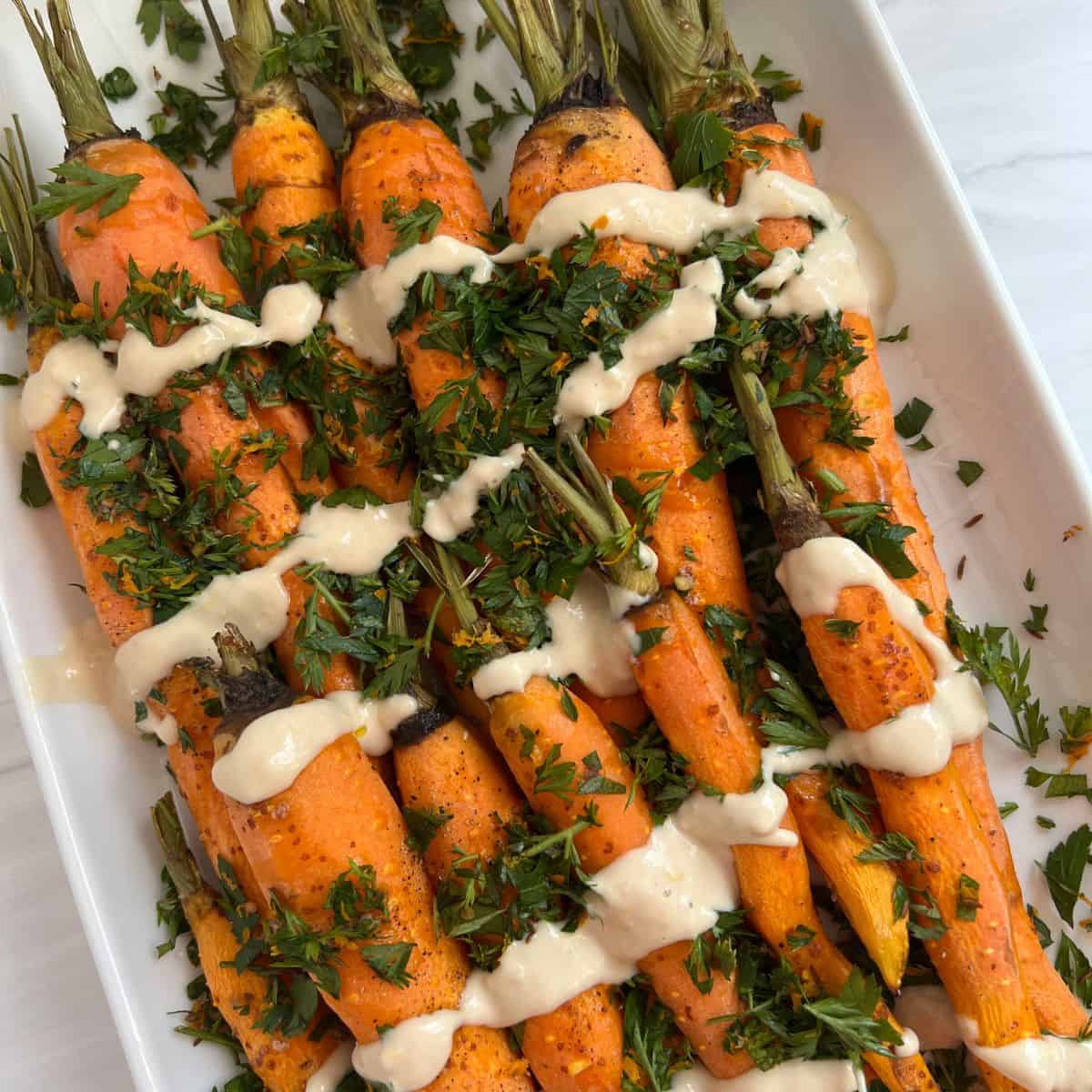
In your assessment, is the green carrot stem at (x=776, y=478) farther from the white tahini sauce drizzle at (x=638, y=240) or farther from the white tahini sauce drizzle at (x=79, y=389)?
the white tahini sauce drizzle at (x=79, y=389)

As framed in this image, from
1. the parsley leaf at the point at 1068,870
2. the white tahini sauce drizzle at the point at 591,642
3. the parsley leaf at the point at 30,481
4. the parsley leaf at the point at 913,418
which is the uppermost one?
the parsley leaf at the point at 30,481

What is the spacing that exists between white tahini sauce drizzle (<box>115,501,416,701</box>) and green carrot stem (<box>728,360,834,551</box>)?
0.53m

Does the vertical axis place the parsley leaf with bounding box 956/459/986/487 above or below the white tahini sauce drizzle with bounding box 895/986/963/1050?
above

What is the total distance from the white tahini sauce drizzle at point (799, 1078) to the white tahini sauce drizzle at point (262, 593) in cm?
91

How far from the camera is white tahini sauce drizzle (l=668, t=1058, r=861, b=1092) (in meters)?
1.35

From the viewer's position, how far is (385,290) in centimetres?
146

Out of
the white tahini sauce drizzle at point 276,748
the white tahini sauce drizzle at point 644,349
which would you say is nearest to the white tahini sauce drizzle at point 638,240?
the white tahini sauce drizzle at point 644,349

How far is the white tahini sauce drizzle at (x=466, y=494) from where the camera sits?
1.42 meters

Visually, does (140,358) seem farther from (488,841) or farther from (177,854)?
(488,841)

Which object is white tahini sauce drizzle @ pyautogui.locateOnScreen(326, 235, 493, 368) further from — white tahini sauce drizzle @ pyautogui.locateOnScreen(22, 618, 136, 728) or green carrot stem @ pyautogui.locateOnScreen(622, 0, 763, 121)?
white tahini sauce drizzle @ pyautogui.locateOnScreen(22, 618, 136, 728)

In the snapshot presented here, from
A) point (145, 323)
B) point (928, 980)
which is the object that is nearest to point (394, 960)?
point (928, 980)

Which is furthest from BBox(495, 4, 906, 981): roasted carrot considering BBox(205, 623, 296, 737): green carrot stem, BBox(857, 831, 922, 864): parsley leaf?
BBox(205, 623, 296, 737): green carrot stem

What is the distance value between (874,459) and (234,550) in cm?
98

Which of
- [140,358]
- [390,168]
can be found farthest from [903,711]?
[140,358]
